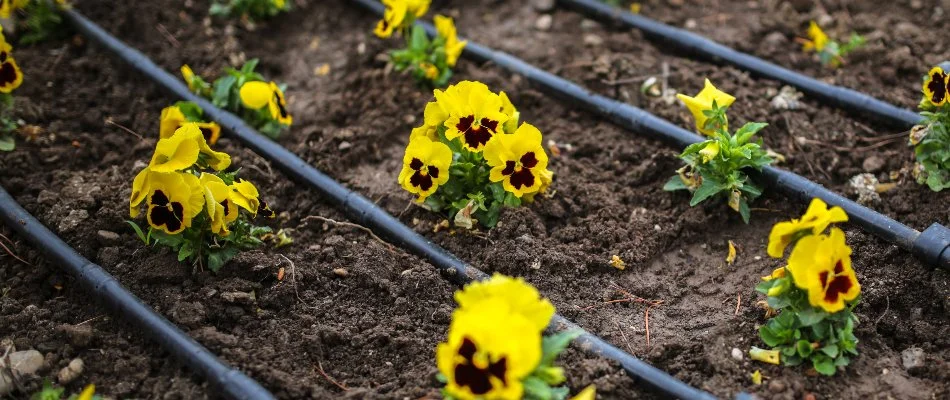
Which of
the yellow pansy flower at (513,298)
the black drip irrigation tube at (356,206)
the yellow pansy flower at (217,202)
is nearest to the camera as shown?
the yellow pansy flower at (513,298)

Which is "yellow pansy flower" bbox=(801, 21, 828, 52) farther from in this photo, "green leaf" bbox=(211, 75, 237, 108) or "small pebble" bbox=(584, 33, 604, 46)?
"green leaf" bbox=(211, 75, 237, 108)

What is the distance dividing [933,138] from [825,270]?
1165 millimetres

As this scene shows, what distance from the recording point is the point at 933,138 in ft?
11.6

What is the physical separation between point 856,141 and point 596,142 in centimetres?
111

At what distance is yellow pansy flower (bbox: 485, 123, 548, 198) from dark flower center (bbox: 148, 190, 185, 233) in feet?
3.49

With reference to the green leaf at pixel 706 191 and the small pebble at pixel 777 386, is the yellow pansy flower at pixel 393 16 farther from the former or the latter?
the small pebble at pixel 777 386

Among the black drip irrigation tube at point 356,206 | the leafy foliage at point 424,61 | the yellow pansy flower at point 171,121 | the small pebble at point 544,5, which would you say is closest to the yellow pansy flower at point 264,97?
the black drip irrigation tube at point 356,206

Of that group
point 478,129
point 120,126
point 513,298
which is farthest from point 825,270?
point 120,126

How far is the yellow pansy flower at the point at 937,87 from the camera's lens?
10.8ft

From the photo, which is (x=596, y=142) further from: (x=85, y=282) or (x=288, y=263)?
(x=85, y=282)

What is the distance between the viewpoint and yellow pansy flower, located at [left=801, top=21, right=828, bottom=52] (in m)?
4.43

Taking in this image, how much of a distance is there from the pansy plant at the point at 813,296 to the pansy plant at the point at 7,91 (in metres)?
3.01

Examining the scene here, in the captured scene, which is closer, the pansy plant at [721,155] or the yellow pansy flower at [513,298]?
the yellow pansy flower at [513,298]

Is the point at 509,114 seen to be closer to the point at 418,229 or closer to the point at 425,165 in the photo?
the point at 425,165
